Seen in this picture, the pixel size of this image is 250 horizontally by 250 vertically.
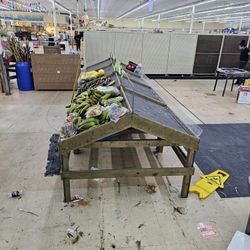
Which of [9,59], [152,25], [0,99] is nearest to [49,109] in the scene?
[0,99]

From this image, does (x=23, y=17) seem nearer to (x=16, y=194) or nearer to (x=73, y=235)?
(x=16, y=194)

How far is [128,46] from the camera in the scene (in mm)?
7559

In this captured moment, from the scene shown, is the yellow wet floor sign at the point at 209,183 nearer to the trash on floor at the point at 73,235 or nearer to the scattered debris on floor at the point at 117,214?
the scattered debris on floor at the point at 117,214

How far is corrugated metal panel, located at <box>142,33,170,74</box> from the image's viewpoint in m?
7.62

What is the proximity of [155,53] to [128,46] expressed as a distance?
0.98 m

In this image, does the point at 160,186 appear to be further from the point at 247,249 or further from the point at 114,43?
the point at 114,43

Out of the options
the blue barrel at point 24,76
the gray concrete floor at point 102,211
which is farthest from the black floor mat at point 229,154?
the blue barrel at point 24,76

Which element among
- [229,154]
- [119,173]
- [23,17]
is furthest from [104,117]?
[23,17]

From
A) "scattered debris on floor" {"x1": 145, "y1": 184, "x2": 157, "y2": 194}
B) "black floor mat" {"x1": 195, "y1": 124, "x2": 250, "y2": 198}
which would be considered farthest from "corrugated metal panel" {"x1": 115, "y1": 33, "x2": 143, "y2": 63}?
"scattered debris on floor" {"x1": 145, "y1": 184, "x2": 157, "y2": 194}

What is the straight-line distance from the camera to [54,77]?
607 centimetres

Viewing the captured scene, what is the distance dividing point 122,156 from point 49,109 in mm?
2408

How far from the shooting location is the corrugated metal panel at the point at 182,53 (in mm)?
7801

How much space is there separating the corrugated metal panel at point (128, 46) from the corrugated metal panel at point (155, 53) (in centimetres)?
21

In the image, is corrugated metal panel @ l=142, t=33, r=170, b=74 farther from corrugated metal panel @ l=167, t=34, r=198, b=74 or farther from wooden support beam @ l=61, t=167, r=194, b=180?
wooden support beam @ l=61, t=167, r=194, b=180
